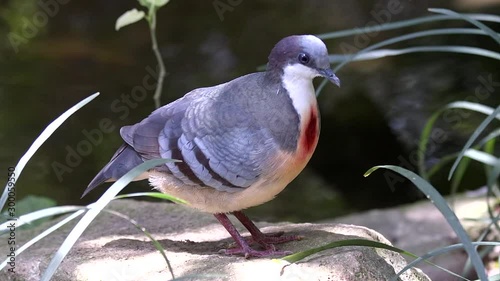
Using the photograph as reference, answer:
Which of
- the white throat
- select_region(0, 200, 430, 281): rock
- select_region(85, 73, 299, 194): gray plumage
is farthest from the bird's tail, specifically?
the white throat

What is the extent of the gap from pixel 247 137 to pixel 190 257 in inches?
21.4

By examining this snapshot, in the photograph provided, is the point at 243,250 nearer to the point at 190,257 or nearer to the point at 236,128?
the point at 190,257

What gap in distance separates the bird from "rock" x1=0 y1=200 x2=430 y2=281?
0.17 m

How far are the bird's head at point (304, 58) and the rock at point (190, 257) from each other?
2.24 feet

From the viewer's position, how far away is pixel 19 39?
8406mm

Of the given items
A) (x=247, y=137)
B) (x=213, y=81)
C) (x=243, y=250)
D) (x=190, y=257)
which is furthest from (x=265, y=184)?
(x=213, y=81)

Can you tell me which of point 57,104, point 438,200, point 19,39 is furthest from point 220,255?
point 19,39

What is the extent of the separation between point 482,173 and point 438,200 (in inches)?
165

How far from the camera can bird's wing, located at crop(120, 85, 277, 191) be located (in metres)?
2.96

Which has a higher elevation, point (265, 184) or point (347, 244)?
point (265, 184)

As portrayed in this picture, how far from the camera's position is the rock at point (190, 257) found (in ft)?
9.15

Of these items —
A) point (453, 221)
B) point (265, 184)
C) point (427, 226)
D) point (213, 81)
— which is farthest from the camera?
point (213, 81)

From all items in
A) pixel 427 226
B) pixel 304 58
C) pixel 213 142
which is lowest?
pixel 427 226

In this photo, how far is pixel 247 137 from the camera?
2.97m
